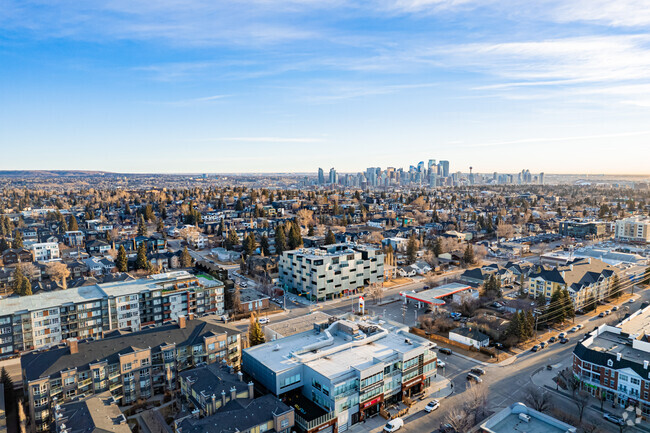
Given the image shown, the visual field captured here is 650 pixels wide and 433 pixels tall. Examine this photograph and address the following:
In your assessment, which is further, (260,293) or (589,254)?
(589,254)

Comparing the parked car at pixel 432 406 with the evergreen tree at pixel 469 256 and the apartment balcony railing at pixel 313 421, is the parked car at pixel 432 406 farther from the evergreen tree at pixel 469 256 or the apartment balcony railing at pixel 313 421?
the evergreen tree at pixel 469 256

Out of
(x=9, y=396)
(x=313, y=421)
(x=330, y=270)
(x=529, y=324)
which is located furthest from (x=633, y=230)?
(x=9, y=396)

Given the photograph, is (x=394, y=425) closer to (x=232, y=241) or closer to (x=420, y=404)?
(x=420, y=404)

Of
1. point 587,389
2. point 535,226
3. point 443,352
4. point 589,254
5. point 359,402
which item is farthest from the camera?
point 535,226

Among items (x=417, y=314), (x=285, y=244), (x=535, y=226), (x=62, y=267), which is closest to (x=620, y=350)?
(x=417, y=314)

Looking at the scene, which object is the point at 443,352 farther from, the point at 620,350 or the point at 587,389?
the point at 620,350

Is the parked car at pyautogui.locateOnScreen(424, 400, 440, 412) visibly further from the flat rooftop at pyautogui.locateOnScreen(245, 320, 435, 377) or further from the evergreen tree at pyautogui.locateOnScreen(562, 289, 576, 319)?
the evergreen tree at pyautogui.locateOnScreen(562, 289, 576, 319)

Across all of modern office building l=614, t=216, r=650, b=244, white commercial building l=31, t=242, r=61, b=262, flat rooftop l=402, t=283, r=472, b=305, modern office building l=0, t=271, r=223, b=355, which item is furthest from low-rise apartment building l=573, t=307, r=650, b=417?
white commercial building l=31, t=242, r=61, b=262
